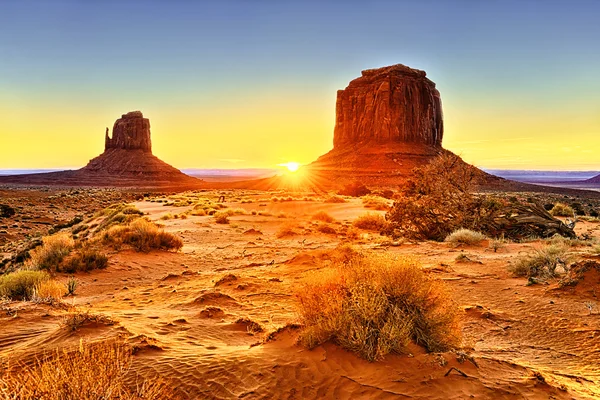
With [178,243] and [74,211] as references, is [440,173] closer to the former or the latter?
[178,243]

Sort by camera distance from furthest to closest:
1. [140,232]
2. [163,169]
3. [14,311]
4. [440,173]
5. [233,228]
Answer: [163,169] < [233,228] < [440,173] < [140,232] < [14,311]

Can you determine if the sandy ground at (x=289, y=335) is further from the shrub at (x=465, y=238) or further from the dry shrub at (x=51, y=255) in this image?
the shrub at (x=465, y=238)

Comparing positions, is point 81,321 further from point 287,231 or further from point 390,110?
point 390,110

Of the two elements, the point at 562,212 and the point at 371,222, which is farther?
the point at 562,212

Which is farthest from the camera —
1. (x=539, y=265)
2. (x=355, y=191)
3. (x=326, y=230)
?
(x=355, y=191)

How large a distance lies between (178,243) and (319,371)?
12.6 m

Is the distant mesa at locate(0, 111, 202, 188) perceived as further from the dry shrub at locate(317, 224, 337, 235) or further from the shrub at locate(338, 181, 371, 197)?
the dry shrub at locate(317, 224, 337, 235)

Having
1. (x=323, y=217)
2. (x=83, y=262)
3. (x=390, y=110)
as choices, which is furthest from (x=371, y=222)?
(x=390, y=110)

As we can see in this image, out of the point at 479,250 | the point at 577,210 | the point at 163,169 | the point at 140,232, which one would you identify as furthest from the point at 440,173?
the point at 163,169

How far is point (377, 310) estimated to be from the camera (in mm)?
4906

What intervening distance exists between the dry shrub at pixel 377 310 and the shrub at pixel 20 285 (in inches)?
268

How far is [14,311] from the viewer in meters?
6.57

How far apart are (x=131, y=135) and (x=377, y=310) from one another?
143 metres

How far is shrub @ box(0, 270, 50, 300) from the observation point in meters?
8.60
